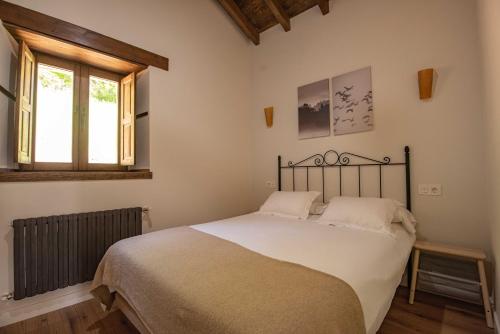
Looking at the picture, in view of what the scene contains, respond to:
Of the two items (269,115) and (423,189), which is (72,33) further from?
(423,189)

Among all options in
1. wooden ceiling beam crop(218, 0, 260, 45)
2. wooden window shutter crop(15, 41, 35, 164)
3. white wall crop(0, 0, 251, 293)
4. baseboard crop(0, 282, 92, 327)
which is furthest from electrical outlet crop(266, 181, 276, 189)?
wooden window shutter crop(15, 41, 35, 164)

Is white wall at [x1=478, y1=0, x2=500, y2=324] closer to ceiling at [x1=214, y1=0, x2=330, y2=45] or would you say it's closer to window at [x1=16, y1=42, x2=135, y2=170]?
ceiling at [x1=214, y1=0, x2=330, y2=45]

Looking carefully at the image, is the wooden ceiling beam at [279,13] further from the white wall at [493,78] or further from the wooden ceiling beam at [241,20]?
the white wall at [493,78]

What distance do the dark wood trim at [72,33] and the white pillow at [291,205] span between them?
1916mm

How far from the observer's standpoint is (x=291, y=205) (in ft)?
7.60

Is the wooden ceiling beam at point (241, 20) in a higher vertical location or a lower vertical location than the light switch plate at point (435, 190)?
higher

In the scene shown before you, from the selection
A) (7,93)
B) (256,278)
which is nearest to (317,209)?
(256,278)

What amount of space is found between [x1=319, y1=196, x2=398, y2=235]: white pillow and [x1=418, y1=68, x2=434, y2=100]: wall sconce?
3.13ft

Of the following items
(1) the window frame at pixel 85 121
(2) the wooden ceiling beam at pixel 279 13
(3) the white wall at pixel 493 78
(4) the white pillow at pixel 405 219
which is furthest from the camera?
(2) the wooden ceiling beam at pixel 279 13

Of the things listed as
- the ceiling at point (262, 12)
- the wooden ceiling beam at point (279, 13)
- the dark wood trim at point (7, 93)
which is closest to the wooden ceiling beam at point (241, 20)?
the ceiling at point (262, 12)

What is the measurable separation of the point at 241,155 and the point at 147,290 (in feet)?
7.65

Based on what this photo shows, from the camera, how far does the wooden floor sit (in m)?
1.48

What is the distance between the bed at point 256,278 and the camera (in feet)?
2.55

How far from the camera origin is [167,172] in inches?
97.0
